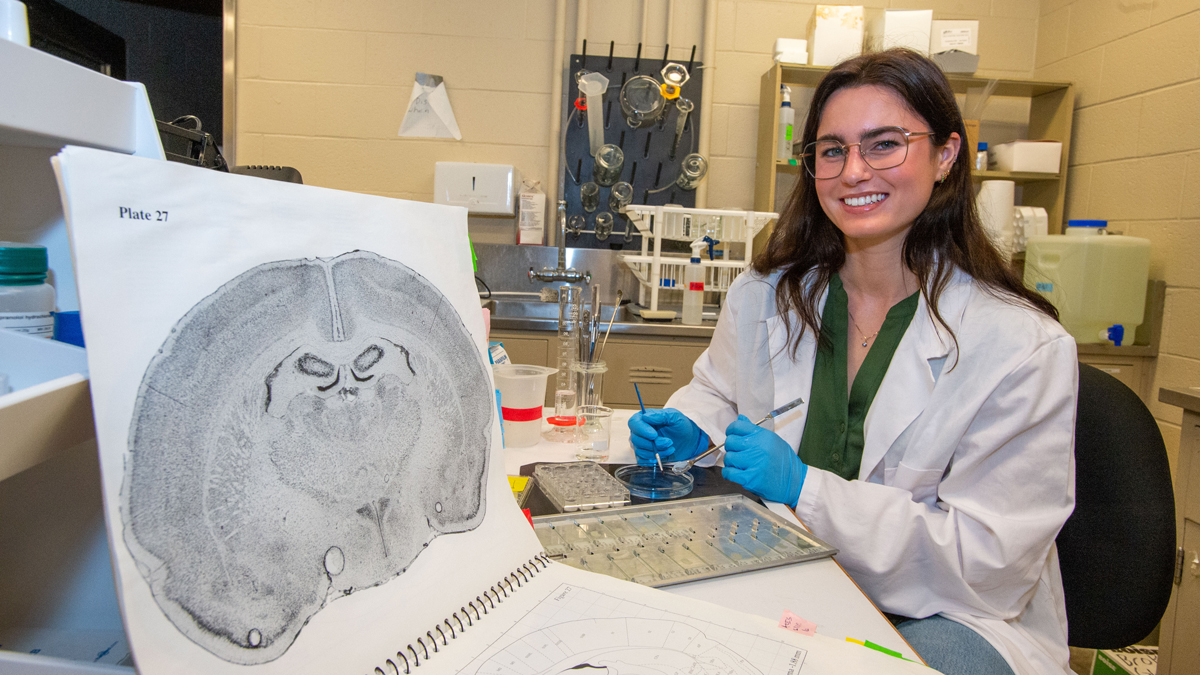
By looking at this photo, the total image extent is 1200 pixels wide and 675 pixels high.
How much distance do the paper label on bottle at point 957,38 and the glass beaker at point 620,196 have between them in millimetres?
1239

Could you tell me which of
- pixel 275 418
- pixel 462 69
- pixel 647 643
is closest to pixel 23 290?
pixel 275 418

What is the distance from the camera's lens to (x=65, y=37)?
2.48 meters

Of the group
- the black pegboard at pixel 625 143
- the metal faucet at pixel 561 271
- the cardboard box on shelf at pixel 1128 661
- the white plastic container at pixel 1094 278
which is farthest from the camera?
the black pegboard at pixel 625 143

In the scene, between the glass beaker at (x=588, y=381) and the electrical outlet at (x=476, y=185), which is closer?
the glass beaker at (x=588, y=381)

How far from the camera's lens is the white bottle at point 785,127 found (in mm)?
2451

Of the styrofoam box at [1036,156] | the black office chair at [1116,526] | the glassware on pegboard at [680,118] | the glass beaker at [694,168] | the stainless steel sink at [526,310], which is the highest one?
the glassware on pegboard at [680,118]

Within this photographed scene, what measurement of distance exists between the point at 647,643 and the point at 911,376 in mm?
690

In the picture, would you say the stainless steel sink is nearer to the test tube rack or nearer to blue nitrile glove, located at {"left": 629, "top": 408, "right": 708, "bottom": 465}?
the test tube rack

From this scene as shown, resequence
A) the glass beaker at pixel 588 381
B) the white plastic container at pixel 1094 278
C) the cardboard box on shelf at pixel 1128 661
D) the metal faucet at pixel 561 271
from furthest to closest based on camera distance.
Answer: the metal faucet at pixel 561 271 → the white plastic container at pixel 1094 278 → the cardboard box on shelf at pixel 1128 661 → the glass beaker at pixel 588 381

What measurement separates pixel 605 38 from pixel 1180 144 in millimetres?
1969

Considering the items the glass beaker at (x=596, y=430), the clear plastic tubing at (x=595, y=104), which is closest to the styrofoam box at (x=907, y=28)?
the clear plastic tubing at (x=595, y=104)

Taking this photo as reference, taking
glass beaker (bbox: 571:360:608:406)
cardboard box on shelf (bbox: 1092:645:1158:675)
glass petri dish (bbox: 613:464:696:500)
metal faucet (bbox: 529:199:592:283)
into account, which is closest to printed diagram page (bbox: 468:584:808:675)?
glass petri dish (bbox: 613:464:696:500)

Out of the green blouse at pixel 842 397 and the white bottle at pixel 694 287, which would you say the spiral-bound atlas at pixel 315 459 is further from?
the white bottle at pixel 694 287

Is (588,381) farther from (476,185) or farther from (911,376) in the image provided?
(476,185)
